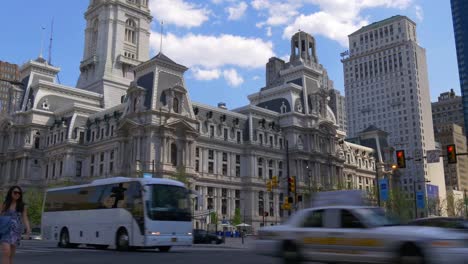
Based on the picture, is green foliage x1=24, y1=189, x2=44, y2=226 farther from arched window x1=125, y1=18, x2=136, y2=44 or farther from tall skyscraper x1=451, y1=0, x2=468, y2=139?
tall skyscraper x1=451, y1=0, x2=468, y2=139

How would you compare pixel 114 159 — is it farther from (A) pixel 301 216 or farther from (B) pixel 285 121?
(A) pixel 301 216

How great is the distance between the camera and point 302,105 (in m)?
95.2

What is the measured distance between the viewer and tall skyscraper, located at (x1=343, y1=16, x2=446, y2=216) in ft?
484

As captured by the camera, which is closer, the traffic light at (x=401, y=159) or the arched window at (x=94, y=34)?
the traffic light at (x=401, y=159)

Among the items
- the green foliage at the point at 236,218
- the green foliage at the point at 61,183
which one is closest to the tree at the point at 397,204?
the green foliage at the point at 236,218

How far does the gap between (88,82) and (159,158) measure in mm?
45631

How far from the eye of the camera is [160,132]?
71.8 m

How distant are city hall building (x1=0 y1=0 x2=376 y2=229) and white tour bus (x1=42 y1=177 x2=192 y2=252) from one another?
39112mm

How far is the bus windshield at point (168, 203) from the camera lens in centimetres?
2535

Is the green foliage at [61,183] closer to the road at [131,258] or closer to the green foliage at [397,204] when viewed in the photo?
the green foliage at [397,204]

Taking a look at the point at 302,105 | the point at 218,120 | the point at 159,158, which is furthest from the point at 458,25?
the point at 159,158

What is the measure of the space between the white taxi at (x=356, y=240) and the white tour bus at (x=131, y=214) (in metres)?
9.26

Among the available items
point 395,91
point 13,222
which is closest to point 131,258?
point 13,222

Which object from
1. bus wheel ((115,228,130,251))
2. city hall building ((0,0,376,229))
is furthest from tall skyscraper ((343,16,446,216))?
bus wheel ((115,228,130,251))
